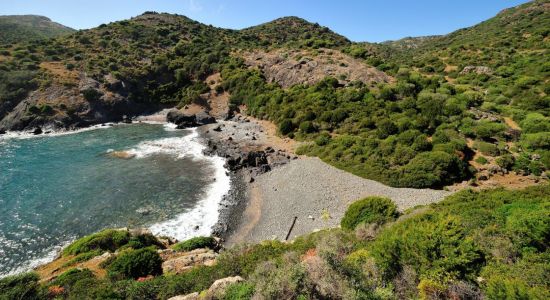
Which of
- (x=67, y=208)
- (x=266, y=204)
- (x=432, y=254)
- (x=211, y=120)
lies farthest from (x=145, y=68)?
(x=432, y=254)

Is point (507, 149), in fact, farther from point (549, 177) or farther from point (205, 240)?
point (205, 240)

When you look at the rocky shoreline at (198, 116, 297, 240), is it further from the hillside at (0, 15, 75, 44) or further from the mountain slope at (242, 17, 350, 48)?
the hillside at (0, 15, 75, 44)

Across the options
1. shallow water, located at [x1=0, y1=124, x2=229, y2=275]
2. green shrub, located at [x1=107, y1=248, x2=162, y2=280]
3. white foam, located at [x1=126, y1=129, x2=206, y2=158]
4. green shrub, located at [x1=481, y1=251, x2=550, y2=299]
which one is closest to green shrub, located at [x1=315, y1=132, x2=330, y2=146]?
shallow water, located at [x1=0, y1=124, x2=229, y2=275]

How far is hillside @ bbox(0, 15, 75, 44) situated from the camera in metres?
119

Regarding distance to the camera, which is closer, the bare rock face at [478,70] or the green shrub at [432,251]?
the green shrub at [432,251]

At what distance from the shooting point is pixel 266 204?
3027 cm

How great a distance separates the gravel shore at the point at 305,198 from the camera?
25.6 m

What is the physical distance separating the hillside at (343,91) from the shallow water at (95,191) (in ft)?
53.0

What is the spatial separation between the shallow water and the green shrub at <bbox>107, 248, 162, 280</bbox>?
31.0 ft

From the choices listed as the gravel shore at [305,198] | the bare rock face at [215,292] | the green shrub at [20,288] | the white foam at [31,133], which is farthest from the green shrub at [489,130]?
the white foam at [31,133]

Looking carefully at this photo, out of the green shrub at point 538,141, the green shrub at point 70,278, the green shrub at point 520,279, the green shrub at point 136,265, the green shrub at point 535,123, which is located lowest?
the green shrub at point 136,265

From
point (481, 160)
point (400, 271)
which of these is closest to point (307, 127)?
point (481, 160)

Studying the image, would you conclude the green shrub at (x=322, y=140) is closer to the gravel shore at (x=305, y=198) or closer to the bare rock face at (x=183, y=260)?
the gravel shore at (x=305, y=198)

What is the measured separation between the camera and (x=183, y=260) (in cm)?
1802
